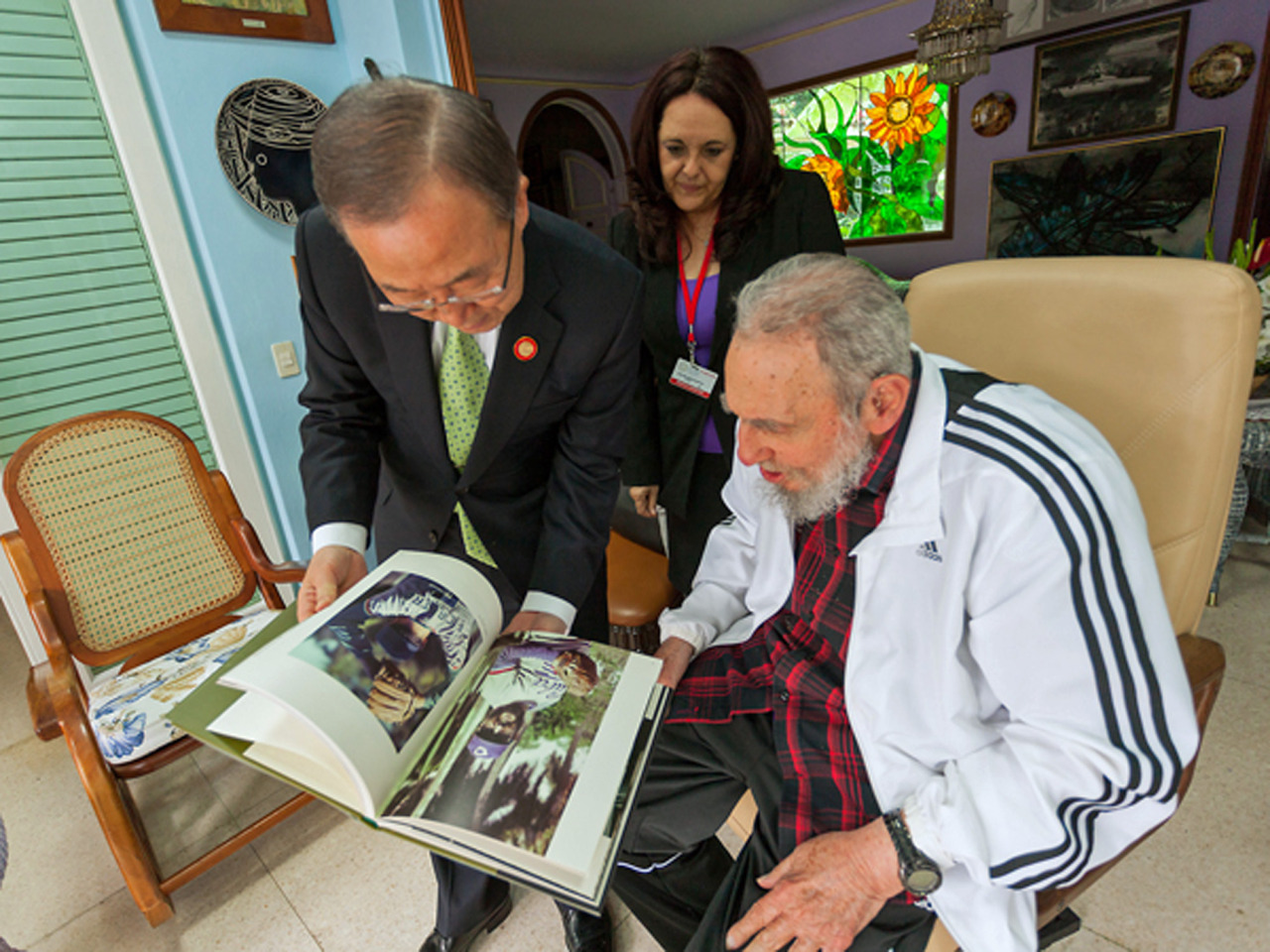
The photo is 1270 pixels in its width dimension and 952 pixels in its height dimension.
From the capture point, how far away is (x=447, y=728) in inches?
29.3

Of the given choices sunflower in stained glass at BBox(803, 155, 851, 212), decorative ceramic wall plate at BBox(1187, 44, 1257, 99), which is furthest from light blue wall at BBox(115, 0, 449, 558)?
sunflower in stained glass at BBox(803, 155, 851, 212)

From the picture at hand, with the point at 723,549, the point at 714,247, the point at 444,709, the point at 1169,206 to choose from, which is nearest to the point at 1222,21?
the point at 1169,206

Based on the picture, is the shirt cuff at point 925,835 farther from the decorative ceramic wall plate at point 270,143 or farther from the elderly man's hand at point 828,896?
the decorative ceramic wall plate at point 270,143

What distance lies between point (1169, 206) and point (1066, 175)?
2.23ft

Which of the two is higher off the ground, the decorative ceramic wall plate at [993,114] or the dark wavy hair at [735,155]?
the decorative ceramic wall plate at [993,114]

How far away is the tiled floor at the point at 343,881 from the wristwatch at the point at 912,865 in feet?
2.74

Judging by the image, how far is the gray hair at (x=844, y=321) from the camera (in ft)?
2.84

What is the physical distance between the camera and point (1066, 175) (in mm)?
4699

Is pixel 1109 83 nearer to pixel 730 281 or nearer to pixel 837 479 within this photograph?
pixel 730 281

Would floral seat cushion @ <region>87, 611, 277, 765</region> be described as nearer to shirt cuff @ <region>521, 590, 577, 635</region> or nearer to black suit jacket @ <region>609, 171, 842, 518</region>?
shirt cuff @ <region>521, 590, 577, 635</region>

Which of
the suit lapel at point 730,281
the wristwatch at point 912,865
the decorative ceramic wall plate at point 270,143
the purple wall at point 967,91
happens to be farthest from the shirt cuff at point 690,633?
the purple wall at point 967,91

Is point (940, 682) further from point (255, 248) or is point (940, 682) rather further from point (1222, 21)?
point (1222, 21)

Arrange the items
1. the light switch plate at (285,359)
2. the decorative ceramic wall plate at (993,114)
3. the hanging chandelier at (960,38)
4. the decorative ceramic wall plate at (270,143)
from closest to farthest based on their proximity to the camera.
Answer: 1. the decorative ceramic wall plate at (270,143)
2. the light switch plate at (285,359)
3. the hanging chandelier at (960,38)
4. the decorative ceramic wall plate at (993,114)

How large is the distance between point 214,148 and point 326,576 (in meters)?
1.85
